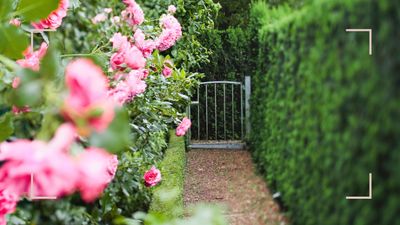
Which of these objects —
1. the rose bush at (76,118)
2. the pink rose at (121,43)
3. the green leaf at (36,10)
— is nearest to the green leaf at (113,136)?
the rose bush at (76,118)

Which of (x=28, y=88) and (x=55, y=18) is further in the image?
(x=55, y=18)

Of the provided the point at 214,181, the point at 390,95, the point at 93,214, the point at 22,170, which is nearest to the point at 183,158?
the point at 214,181

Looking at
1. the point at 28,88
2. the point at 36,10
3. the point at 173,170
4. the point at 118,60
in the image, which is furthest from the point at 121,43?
the point at 173,170

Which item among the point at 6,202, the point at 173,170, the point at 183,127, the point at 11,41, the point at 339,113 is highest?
the point at 11,41

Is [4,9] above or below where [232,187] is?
above

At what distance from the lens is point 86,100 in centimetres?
36

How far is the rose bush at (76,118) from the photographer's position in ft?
1.17

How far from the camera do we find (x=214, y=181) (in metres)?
2.57

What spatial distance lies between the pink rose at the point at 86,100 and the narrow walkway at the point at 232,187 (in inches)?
33.2

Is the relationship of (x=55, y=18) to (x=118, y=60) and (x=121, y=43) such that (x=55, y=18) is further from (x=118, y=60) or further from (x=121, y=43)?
(x=121, y=43)

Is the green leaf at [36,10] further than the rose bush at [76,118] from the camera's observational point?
Yes

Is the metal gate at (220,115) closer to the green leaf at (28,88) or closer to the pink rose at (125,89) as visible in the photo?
the pink rose at (125,89)

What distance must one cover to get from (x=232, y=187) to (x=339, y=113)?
135cm

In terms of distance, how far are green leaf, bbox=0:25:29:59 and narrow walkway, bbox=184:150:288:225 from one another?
0.59 m
